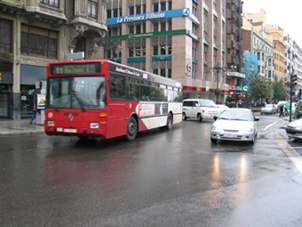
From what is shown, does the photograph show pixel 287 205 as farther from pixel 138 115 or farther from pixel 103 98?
pixel 138 115

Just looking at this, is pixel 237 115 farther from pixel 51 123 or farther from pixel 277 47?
pixel 277 47

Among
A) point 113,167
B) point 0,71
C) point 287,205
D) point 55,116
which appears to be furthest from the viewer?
point 0,71

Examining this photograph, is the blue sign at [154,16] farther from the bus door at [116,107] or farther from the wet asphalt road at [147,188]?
the wet asphalt road at [147,188]

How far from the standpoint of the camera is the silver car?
9867mm

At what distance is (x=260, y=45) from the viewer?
81062mm

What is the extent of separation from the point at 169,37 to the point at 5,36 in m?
25.5

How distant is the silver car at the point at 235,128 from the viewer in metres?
9.87

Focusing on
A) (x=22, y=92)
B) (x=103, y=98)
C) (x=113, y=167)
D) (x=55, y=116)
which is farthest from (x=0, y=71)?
(x=113, y=167)

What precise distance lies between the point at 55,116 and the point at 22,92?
40.2ft

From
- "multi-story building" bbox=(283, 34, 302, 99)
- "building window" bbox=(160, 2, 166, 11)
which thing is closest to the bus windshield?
"building window" bbox=(160, 2, 166, 11)

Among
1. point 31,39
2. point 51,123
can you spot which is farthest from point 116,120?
point 31,39

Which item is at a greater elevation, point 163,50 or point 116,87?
point 163,50

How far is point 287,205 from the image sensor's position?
4164mm

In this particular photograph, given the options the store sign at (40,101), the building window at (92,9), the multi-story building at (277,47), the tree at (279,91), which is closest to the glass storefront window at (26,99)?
the store sign at (40,101)
